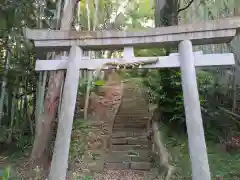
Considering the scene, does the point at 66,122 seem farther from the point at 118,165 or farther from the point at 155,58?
the point at 118,165

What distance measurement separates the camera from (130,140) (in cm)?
794

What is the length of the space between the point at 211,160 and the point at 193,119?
2.68m

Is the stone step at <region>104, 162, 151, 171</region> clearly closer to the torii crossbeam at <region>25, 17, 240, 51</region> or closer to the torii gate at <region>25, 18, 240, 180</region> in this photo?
the torii gate at <region>25, 18, 240, 180</region>

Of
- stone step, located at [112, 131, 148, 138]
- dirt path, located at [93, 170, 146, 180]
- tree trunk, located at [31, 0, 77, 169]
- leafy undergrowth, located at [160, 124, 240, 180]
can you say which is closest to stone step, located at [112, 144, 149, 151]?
stone step, located at [112, 131, 148, 138]

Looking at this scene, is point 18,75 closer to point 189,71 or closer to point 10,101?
point 10,101

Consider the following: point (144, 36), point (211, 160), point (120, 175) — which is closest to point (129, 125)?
point (120, 175)

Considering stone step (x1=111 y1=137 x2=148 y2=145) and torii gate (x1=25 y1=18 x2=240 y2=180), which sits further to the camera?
stone step (x1=111 y1=137 x2=148 y2=145)

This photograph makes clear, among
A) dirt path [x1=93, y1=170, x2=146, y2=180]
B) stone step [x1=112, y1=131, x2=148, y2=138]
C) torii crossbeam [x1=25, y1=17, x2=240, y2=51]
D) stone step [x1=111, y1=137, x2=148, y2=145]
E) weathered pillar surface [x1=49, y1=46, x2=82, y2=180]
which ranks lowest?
dirt path [x1=93, y1=170, x2=146, y2=180]

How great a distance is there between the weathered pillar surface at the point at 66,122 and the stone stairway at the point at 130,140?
2.62 m

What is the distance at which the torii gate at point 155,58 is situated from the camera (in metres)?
4.43

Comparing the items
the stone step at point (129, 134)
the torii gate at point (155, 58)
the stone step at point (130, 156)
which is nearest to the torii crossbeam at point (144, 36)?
the torii gate at point (155, 58)

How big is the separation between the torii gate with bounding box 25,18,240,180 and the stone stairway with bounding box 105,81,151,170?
265 centimetres

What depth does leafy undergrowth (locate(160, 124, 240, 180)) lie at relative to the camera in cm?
609

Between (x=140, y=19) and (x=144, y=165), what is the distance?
15202 millimetres
